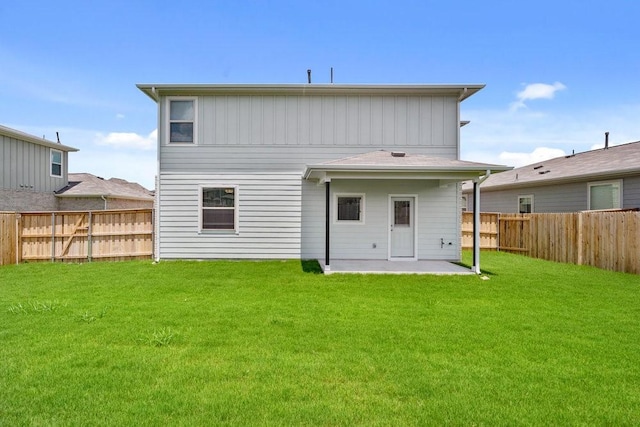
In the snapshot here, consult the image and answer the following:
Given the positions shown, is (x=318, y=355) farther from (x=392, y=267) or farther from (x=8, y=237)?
(x=8, y=237)

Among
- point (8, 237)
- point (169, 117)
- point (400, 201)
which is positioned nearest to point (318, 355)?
point (400, 201)

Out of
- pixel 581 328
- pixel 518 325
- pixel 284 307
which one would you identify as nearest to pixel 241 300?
pixel 284 307

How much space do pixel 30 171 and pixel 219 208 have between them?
37.0ft

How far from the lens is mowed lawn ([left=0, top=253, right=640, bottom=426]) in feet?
9.12

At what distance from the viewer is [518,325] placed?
16.2 ft

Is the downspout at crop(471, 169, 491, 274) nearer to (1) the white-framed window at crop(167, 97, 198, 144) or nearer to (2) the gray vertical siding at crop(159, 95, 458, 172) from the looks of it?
(2) the gray vertical siding at crop(159, 95, 458, 172)

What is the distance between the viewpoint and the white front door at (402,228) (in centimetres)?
1101

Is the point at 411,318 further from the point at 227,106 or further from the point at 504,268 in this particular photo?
the point at 227,106

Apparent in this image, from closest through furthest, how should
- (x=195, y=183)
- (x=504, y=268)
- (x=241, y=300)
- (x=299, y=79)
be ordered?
(x=241, y=300) → (x=504, y=268) → (x=195, y=183) → (x=299, y=79)

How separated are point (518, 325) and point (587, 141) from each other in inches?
981

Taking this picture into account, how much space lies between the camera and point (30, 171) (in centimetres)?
1598

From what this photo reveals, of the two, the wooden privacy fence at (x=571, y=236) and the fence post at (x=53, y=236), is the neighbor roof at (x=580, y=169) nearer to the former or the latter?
the wooden privacy fence at (x=571, y=236)

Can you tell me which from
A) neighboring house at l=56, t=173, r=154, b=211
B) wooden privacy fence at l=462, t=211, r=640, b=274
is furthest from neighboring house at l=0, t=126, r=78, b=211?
wooden privacy fence at l=462, t=211, r=640, b=274

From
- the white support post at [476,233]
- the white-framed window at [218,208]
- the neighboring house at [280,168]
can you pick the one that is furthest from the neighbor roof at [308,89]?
the white support post at [476,233]
